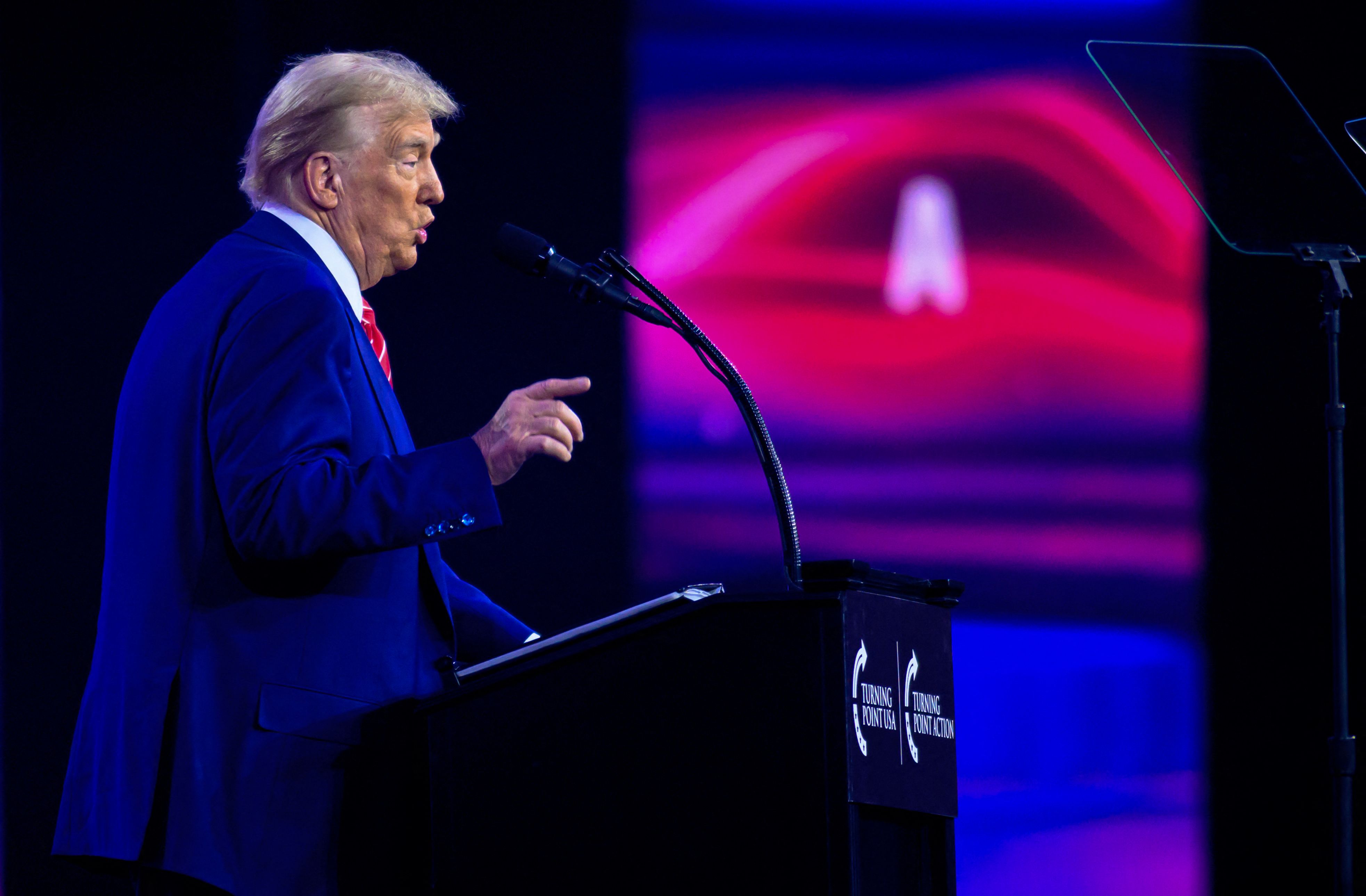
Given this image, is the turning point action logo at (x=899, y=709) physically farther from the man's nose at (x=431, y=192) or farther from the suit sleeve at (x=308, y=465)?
the man's nose at (x=431, y=192)

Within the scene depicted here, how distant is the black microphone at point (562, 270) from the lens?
183 cm

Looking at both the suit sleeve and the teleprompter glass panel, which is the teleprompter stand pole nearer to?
the teleprompter glass panel

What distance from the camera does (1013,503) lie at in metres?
3.43

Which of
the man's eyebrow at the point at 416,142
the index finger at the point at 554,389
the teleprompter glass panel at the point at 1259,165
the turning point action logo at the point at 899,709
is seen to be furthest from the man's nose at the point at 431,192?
the teleprompter glass panel at the point at 1259,165

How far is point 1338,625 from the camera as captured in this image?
2652mm

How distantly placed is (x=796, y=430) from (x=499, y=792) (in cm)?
189

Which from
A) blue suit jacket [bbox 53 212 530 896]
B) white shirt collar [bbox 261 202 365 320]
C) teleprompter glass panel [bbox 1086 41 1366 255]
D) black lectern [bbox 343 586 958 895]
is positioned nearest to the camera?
black lectern [bbox 343 586 958 895]

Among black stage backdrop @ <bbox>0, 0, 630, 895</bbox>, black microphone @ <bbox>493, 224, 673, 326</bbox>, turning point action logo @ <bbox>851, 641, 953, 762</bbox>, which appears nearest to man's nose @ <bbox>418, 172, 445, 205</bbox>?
black microphone @ <bbox>493, 224, 673, 326</bbox>

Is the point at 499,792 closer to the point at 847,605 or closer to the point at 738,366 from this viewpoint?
the point at 847,605

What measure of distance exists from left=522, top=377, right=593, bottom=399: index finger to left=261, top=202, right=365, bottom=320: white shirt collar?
0.34 meters

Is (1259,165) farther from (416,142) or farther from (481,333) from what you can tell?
(416,142)

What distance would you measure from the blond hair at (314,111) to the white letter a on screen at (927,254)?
1632mm

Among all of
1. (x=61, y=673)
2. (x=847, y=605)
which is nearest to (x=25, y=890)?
(x=61, y=673)

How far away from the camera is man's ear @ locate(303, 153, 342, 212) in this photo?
6.49ft
